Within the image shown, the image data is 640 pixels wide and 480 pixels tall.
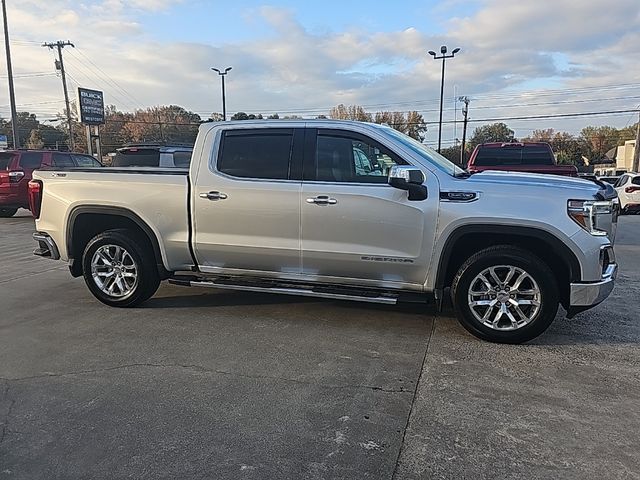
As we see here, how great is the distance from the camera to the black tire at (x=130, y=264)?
553 centimetres

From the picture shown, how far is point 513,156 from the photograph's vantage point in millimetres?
13531

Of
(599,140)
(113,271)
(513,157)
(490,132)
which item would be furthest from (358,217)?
(599,140)

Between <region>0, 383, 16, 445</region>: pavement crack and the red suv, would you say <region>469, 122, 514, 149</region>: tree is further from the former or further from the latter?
<region>0, 383, 16, 445</region>: pavement crack

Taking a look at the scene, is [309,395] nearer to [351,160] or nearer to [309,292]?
[309,292]

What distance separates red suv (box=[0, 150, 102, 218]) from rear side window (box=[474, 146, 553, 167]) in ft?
33.3

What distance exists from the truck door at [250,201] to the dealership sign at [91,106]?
98.2 ft

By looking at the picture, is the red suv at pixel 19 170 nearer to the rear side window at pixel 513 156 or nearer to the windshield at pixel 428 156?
the rear side window at pixel 513 156

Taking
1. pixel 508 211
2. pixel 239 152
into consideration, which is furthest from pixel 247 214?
pixel 508 211

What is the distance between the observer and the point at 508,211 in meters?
4.40

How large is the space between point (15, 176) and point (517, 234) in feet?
44.2

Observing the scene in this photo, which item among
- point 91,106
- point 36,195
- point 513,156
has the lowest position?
point 36,195

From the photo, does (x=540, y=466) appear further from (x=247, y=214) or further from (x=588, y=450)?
(x=247, y=214)

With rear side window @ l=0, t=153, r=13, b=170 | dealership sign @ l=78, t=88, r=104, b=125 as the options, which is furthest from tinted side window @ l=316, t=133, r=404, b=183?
dealership sign @ l=78, t=88, r=104, b=125

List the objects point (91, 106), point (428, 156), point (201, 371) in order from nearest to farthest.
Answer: point (201, 371), point (428, 156), point (91, 106)
